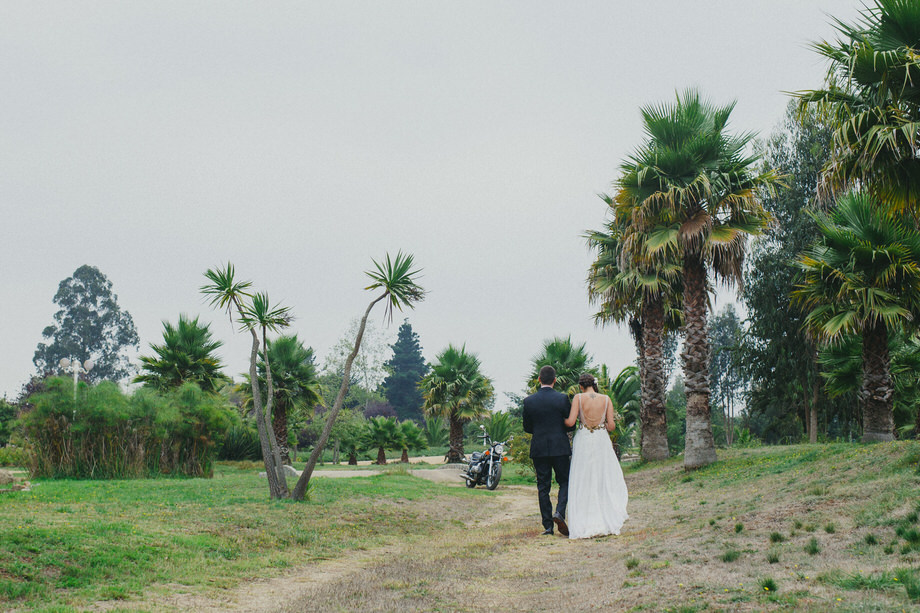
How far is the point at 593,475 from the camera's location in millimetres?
8336

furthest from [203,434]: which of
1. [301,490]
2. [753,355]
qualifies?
[753,355]

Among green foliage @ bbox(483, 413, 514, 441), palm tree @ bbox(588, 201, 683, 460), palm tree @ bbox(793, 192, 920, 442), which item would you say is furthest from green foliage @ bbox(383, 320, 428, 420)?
palm tree @ bbox(793, 192, 920, 442)

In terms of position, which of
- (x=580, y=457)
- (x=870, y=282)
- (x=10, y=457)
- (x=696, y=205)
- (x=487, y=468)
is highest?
(x=696, y=205)

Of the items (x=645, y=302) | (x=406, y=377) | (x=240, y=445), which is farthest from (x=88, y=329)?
(x=645, y=302)

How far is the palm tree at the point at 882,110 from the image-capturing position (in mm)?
8211

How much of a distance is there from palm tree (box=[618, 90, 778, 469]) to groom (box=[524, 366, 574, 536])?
8.40m

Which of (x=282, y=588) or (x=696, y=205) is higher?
(x=696, y=205)

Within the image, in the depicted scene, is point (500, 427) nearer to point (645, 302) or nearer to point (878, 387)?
point (645, 302)

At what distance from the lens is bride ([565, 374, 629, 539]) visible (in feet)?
27.2

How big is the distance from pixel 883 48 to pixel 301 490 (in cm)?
1099

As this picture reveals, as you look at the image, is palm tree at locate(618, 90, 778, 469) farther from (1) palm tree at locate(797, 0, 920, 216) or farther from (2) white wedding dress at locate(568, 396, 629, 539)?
(2) white wedding dress at locate(568, 396, 629, 539)

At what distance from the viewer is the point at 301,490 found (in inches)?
462

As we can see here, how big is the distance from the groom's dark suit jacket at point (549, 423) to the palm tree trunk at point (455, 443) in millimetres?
20775

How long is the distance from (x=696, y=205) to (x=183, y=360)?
16.9 m
